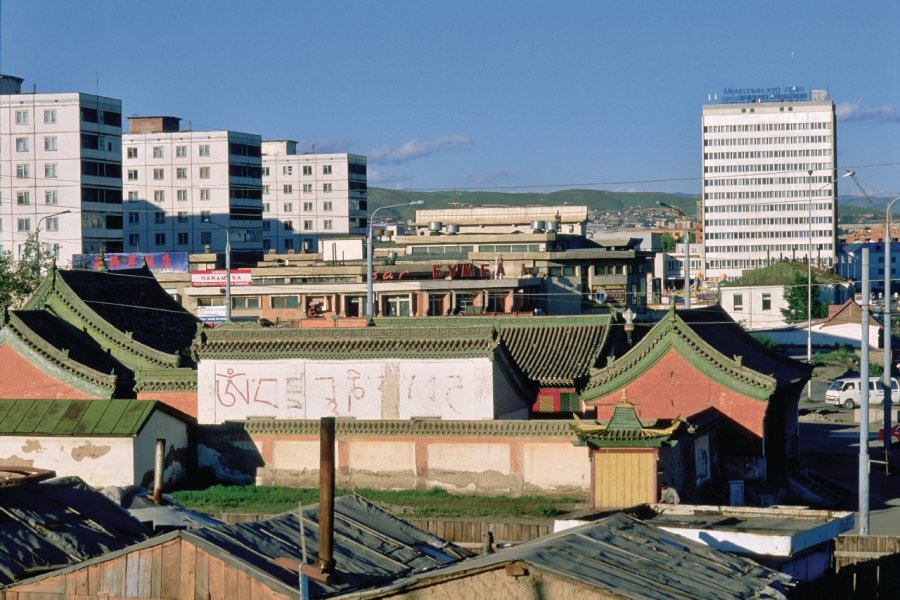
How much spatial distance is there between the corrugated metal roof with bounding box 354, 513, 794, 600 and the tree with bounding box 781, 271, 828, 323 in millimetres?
105647

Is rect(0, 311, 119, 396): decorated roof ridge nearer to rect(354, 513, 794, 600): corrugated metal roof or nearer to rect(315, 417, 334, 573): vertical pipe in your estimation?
rect(315, 417, 334, 573): vertical pipe

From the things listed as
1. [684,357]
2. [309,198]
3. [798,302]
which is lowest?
[798,302]

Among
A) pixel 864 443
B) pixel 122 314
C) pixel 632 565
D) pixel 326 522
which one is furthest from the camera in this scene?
pixel 122 314

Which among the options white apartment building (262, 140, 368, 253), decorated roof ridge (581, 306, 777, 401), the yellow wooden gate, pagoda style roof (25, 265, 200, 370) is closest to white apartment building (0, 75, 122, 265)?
white apartment building (262, 140, 368, 253)

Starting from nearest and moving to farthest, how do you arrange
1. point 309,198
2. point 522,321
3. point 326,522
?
point 326,522, point 522,321, point 309,198

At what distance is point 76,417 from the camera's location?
160 feet

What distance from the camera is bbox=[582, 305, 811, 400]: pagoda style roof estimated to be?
4991cm

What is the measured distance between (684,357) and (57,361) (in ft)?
71.0

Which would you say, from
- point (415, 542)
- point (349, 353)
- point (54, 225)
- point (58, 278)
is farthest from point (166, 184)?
point (415, 542)

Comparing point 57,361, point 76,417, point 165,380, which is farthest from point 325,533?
point 57,361

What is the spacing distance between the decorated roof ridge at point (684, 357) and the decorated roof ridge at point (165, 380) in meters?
13.6

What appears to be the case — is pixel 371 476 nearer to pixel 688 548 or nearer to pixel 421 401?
pixel 421 401

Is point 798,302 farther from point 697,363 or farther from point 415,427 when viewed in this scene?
point 415,427

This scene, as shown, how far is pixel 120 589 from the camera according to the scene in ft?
82.7
